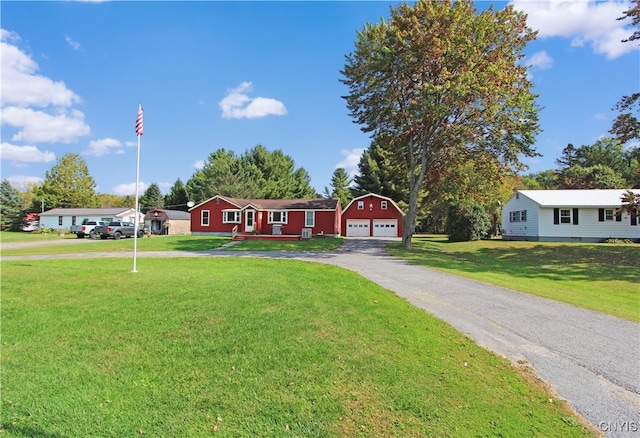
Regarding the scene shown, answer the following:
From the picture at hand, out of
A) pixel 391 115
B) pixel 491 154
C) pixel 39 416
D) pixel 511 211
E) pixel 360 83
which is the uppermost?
pixel 360 83

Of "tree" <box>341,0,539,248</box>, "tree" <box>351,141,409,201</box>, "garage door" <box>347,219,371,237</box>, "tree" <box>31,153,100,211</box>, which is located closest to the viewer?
"tree" <box>341,0,539,248</box>

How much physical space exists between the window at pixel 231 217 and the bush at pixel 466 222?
20.2m

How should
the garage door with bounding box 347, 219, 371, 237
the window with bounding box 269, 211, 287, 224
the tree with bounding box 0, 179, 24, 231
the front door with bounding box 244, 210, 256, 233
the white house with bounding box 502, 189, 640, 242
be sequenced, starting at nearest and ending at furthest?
Result: 1. the white house with bounding box 502, 189, 640, 242
2. the front door with bounding box 244, 210, 256, 233
3. the window with bounding box 269, 211, 287, 224
4. the garage door with bounding box 347, 219, 371, 237
5. the tree with bounding box 0, 179, 24, 231

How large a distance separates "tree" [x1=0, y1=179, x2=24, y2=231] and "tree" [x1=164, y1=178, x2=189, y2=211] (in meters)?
21.2

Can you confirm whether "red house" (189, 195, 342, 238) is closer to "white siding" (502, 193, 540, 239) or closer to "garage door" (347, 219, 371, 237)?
"garage door" (347, 219, 371, 237)

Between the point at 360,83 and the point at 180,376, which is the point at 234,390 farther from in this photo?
the point at 360,83

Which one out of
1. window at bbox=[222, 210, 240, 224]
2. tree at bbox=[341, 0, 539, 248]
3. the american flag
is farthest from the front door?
the american flag

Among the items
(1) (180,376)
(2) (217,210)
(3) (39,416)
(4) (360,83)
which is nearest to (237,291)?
(1) (180,376)

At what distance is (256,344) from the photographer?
4.97 m

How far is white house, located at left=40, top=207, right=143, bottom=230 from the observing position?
5022 centimetres

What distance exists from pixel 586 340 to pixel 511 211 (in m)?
32.5

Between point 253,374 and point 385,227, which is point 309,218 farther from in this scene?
point 253,374

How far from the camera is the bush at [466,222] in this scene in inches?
1228

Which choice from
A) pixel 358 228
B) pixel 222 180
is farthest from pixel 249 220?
pixel 222 180
